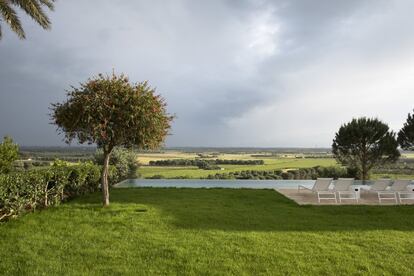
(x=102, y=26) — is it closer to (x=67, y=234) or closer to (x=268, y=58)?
(x=268, y=58)

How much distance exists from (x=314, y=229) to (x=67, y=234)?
16.5ft

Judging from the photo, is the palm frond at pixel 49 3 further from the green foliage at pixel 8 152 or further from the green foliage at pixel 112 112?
the green foliage at pixel 8 152

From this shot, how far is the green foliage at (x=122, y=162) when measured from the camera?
19422 mm

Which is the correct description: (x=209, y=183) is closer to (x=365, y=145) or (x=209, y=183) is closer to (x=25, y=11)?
(x=365, y=145)

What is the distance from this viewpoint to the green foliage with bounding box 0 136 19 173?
1965 centimetres

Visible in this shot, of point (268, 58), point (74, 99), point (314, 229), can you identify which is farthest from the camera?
point (268, 58)

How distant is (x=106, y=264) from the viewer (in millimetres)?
5207

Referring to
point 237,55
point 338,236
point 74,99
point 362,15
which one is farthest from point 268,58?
point 338,236

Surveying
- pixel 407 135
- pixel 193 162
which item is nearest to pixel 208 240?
pixel 407 135

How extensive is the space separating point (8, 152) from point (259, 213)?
16.4m

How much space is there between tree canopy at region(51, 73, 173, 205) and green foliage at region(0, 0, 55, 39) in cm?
303

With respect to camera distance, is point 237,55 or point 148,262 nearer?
point 148,262

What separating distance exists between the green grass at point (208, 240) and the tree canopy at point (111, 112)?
6.82 ft

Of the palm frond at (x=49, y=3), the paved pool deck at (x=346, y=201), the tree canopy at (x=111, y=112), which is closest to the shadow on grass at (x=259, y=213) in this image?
the paved pool deck at (x=346, y=201)
